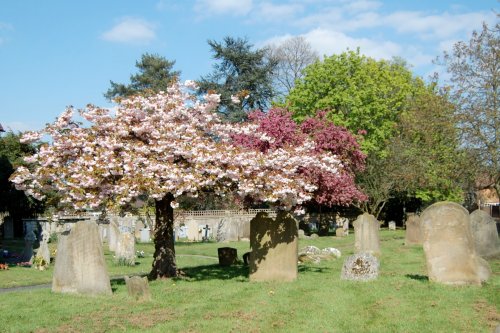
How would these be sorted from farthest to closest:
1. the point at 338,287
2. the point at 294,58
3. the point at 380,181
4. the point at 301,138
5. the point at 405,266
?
the point at 294,58, the point at 380,181, the point at 301,138, the point at 405,266, the point at 338,287

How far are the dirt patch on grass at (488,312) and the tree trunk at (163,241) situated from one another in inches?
327

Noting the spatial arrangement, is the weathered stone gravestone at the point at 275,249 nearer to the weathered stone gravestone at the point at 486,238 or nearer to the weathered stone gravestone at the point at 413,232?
the weathered stone gravestone at the point at 486,238

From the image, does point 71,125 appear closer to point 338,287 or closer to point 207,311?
point 207,311

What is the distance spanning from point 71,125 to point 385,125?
3370 cm

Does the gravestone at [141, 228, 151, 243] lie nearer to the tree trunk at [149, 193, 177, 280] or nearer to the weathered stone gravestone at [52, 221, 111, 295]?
the tree trunk at [149, 193, 177, 280]

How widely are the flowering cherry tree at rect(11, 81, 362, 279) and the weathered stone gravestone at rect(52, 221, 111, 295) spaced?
664mm

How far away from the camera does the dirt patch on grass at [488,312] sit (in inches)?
370

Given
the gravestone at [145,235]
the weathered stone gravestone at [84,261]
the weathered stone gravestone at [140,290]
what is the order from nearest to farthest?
1. the weathered stone gravestone at [140,290]
2. the weathered stone gravestone at [84,261]
3. the gravestone at [145,235]

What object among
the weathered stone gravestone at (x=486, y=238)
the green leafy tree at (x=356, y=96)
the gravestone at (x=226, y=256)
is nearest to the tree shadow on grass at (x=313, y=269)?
the gravestone at (x=226, y=256)

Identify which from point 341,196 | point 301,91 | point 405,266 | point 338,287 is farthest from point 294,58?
point 338,287

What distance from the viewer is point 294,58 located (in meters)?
61.9

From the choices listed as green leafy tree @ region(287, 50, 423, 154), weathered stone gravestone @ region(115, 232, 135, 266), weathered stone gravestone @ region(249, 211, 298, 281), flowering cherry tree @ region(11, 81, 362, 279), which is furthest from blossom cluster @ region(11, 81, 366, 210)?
green leafy tree @ region(287, 50, 423, 154)

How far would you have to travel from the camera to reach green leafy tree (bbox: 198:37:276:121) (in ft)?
168

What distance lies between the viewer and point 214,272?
17.8 metres
